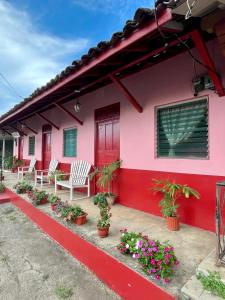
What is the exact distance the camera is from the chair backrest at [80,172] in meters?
5.39

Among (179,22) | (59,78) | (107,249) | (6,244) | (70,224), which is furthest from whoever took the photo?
(59,78)

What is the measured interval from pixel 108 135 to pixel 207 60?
299cm

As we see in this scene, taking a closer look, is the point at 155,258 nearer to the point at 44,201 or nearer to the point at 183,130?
the point at 183,130

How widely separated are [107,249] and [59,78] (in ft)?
10.5

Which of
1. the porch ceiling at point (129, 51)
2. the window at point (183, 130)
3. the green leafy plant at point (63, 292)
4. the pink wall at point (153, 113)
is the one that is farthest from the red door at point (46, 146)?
the green leafy plant at point (63, 292)

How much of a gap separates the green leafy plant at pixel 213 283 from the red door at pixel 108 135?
3.10 metres

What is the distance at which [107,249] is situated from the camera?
2594mm

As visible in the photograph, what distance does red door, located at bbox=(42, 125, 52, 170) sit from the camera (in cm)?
852

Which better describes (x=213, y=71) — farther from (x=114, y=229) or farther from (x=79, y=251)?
(x=79, y=251)

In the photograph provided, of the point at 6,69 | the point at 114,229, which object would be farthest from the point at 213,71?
the point at 6,69

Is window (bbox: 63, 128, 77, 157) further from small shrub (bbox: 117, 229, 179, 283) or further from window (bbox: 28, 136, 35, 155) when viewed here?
small shrub (bbox: 117, 229, 179, 283)

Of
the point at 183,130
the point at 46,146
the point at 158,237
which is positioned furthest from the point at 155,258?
the point at 46,146

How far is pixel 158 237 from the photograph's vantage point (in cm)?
295

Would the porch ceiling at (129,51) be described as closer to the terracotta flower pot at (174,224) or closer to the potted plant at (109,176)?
the potted plant at (109,176)
